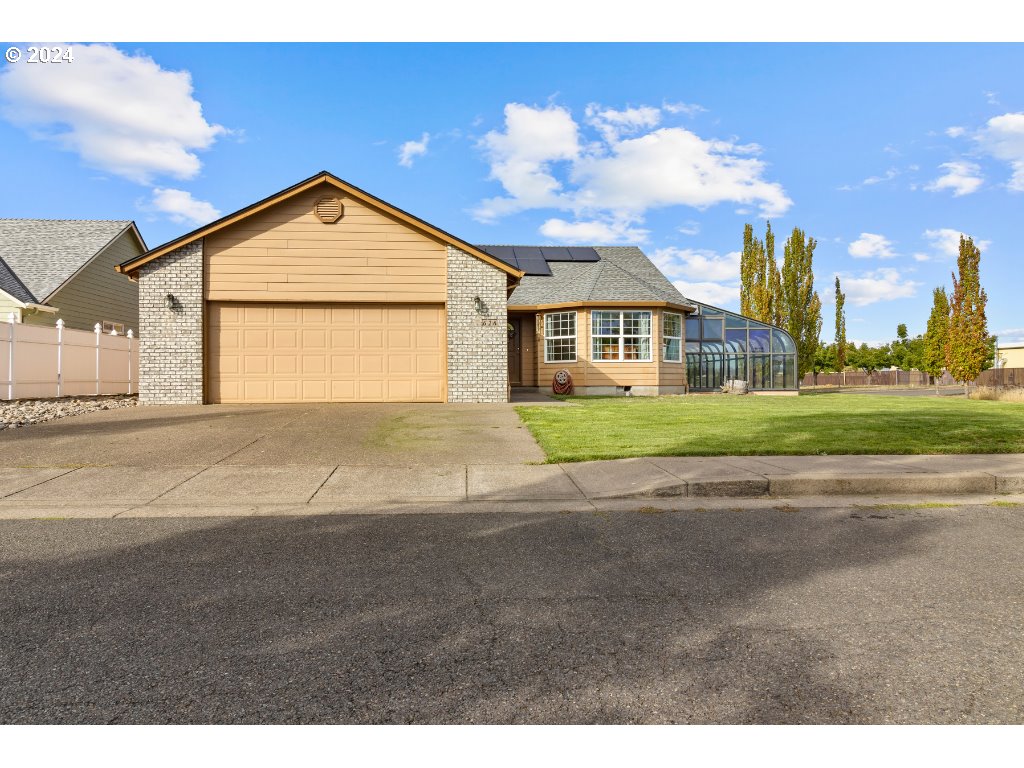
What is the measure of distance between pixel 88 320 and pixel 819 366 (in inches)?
2078

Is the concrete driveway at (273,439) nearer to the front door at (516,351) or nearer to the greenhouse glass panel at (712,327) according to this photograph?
the front door at (516,351)

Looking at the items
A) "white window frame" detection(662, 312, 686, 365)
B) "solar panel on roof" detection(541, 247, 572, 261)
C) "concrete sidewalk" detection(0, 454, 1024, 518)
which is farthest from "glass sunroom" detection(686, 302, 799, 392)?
"concrete sidewalk" detection(0, 454, 1024, 518)

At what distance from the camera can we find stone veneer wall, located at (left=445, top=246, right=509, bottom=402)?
51.2 feet

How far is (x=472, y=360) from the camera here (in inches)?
617

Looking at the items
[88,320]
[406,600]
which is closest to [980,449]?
[406,600]

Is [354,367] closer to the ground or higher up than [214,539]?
higher up

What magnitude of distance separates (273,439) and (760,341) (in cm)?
1981

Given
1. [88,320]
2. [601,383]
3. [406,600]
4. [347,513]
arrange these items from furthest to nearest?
[88,320] → [601,383] → [347,513] → [406,600]

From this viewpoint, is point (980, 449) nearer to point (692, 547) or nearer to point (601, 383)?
point (692, 547)

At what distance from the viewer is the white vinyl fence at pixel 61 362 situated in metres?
14.4

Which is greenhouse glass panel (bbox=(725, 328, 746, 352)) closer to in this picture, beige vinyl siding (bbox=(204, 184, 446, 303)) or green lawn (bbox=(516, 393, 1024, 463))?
green lawn (bbox=(516, 393, 1024, 463))

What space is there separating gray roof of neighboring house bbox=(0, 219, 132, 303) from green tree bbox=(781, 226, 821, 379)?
33.5 m

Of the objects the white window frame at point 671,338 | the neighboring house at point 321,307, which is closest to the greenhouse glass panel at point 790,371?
the white window frame at point 671,338

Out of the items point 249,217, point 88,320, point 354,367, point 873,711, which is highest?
point 249,217
